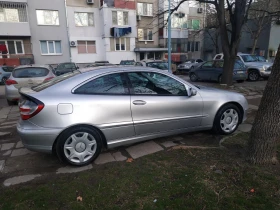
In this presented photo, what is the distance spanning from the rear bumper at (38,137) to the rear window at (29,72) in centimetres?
502

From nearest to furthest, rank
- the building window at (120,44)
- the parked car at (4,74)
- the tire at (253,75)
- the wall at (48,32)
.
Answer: the tire at (253,75)
the parked car at (4,74)
the wall at (48,32)
the building window at (120,44)

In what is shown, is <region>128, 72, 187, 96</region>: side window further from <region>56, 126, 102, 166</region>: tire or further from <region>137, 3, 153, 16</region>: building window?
<region>137, 3, 153, 16</region>: building window

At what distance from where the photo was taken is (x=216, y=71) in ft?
43.0

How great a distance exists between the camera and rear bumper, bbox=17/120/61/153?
123 inches

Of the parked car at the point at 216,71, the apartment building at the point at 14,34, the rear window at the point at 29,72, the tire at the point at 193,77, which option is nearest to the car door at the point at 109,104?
the rear window at the point at 29,72

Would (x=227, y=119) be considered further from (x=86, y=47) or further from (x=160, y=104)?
(x=86, y=47)

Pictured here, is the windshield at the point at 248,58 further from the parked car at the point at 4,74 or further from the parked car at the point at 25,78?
the parked car at the point at 4,74

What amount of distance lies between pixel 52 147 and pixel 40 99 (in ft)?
2.35

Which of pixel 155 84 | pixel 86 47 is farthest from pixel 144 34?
pixel 155 84

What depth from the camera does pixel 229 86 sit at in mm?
A: 11242

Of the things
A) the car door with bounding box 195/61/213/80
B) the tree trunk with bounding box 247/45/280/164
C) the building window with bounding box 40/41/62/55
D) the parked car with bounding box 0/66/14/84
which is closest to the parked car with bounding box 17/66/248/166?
the tree trunk with bounding box 247/45/280/164

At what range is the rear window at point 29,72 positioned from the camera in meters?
7.66

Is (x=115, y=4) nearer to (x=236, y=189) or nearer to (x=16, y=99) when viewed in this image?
(x=16, y=99)

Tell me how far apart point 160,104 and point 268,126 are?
1.62 metres
